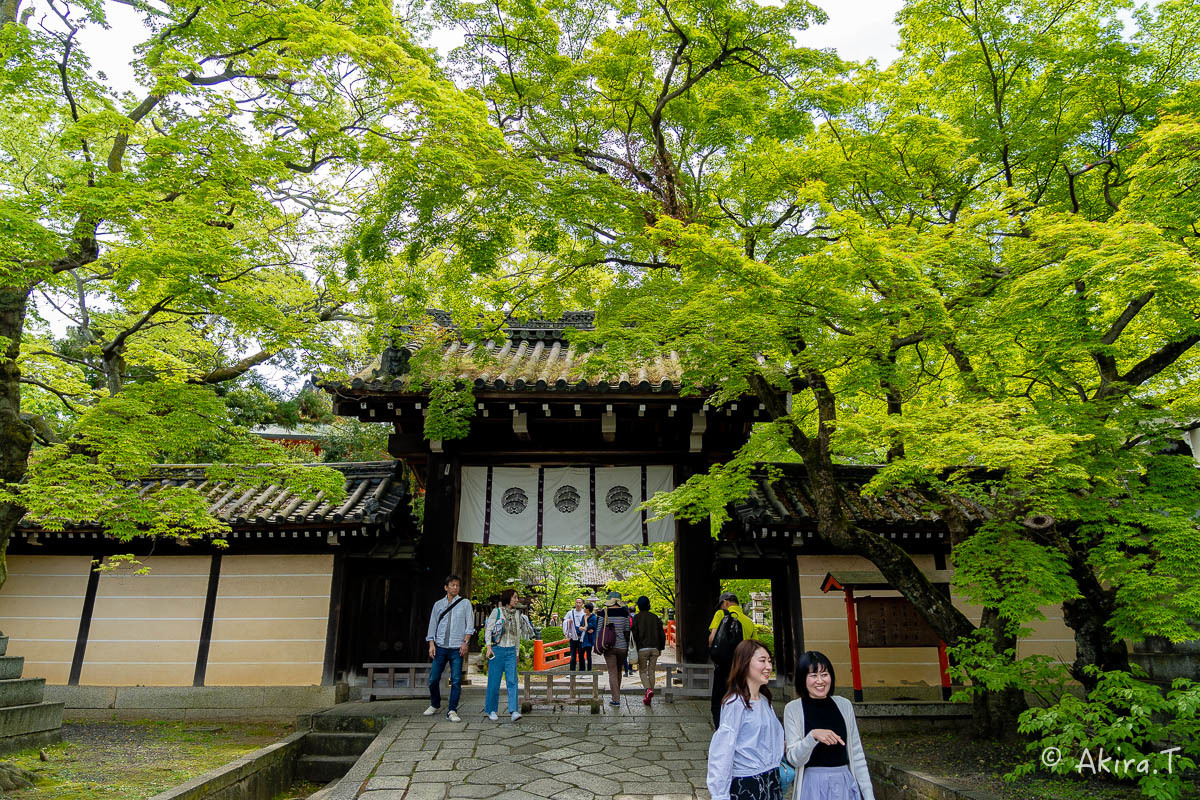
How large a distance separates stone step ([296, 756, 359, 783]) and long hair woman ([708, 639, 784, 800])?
6.95 m

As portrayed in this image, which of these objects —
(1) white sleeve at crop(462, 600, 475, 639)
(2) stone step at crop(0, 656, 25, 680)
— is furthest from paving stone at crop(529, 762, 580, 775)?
(2) stone step at crop(0, 656, 25, 680)

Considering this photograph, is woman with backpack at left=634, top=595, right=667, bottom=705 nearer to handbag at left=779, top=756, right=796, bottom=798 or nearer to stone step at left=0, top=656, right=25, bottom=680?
handbag at left=779, top=756, right=796, bottom=798

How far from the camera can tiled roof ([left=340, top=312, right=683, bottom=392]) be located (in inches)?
377

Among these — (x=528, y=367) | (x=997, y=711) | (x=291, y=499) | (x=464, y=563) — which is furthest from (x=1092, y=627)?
(x=291, y=499)

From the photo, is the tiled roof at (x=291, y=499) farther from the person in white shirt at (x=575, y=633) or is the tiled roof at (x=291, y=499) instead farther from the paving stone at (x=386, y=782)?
the person in white shirt at (x=575, y=633)

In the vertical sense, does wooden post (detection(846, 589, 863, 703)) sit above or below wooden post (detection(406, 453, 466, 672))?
below

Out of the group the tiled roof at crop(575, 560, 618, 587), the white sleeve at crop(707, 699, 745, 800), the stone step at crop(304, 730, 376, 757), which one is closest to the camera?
the white sleeve at crop(707, 699, 745, 800)

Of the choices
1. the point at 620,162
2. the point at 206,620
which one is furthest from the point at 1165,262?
the point at 206,620

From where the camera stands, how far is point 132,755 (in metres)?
7.66

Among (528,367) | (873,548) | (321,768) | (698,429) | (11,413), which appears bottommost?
(321,768)

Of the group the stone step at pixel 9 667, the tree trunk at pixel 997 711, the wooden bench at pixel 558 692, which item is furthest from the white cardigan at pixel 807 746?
the stone step at pixel 9 667

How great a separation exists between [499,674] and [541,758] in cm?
171

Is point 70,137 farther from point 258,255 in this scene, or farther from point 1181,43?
point 1181,43

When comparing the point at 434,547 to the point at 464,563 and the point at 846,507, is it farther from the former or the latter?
the point at 846,507
